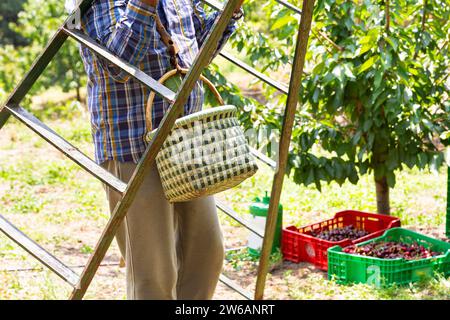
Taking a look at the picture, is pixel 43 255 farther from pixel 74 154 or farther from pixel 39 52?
pixel 39 52

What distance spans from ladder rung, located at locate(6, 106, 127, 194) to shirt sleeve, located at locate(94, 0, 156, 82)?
301 millimetres

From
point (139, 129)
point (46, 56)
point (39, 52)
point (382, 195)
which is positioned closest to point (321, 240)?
point (382, 195)

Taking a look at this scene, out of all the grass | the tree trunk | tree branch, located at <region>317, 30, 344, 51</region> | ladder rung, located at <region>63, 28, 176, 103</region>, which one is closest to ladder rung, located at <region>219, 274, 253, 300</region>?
the grass

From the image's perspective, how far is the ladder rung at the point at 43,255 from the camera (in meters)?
2.14

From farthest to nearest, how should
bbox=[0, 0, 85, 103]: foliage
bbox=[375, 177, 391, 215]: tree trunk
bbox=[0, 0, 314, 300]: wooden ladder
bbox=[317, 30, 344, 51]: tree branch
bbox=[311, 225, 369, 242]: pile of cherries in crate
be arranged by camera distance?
1. bbox=[0, 0, 85, 103]: foliage
2. bbox=[375, 177, 391, 215]: tree trunk
3. bbox=[311, 225, 369, 242]: pile of cherries in crate
4. bbox=[317, 30, 344, 51]: tree branch
5. bbox=[0, 0, 314, 300]: wooden ladder

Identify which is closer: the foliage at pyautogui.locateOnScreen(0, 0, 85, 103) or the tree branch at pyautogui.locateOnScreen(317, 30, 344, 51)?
the tree branch at pyautogui.locateOnScreen(317, 30, 344, 51)

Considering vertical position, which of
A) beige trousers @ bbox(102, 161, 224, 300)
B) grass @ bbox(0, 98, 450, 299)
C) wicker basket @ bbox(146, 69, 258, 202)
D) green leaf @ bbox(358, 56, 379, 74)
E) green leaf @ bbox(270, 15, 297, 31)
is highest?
green leaf @ bbox(270, 15, 297, 31)

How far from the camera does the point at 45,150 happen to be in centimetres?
721

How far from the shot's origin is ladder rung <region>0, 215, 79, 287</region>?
7.04 ft

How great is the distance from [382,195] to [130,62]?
2.49 metres

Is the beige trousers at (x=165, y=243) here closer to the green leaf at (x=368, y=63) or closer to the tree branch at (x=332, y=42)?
the green leaf at (x=368, y=63)

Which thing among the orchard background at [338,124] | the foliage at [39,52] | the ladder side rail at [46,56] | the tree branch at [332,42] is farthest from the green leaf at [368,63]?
the foliage at [39,52]

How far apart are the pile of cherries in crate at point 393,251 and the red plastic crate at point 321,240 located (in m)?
0.11

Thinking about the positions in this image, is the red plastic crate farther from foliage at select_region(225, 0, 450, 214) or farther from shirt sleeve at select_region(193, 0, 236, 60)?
shirt sleeve at select_region(193, 0, 236, 60)
